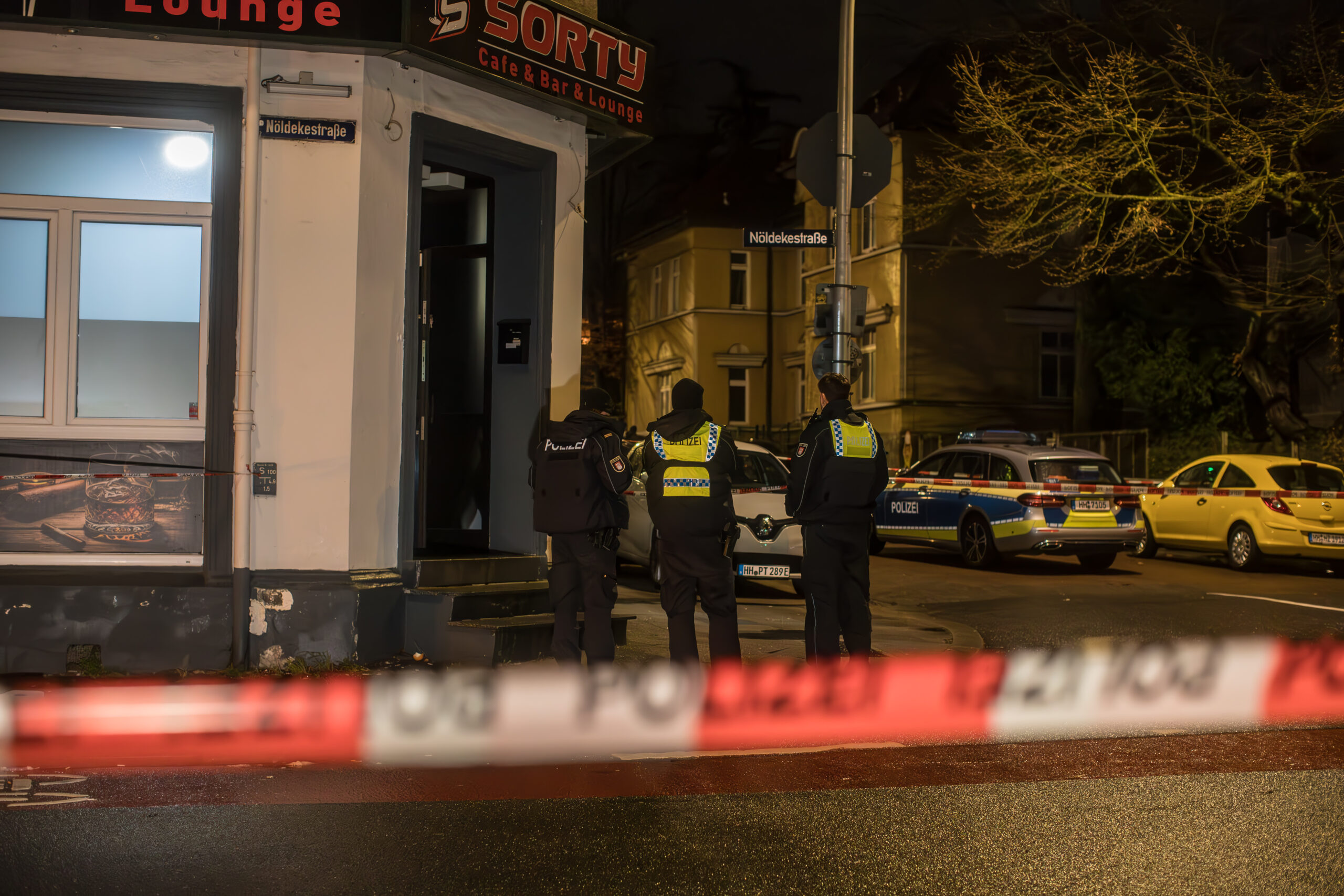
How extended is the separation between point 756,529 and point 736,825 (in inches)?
275

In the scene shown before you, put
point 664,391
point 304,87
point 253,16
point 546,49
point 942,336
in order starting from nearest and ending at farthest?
point 253,16 < point 304,87 < point 546,49 < point 942,336 < point 664,391

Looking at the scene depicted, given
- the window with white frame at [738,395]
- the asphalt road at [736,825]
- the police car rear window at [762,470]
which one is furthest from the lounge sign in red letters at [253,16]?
the window with white frame at [738,395]

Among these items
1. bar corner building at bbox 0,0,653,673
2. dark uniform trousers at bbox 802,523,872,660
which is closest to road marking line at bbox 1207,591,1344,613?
dark uniform trousers at bbox 802,523,872,660

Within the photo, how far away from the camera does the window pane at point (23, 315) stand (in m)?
8.66

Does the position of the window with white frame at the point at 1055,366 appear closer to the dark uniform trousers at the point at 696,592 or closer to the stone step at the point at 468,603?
the stone step at the point at 468,603

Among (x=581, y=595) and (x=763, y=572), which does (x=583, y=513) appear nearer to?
(x=581, y=595)

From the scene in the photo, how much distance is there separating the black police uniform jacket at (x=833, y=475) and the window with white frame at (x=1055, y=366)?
28.9 metres

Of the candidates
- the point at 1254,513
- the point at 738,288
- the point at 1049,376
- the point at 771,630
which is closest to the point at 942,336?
the point at 1049,376

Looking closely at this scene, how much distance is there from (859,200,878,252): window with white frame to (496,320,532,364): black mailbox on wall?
86.9ft

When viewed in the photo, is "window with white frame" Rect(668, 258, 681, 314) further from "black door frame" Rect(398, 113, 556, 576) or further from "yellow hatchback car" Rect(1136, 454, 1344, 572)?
"black door frame" Rect(398, 113, 556, 576)

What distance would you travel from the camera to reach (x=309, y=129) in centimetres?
844

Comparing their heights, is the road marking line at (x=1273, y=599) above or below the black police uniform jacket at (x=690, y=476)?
below

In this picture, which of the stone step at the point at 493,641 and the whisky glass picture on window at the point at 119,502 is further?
the whisky glass picture on window at the point at 119,502

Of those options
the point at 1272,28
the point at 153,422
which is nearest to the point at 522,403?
the point at 153,422
